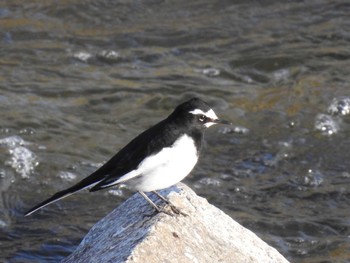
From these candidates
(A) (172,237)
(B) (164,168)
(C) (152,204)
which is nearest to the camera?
(A) (172,237)

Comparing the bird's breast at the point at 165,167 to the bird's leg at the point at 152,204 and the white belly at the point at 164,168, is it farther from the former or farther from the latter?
the bird's leg at the point at 152,204

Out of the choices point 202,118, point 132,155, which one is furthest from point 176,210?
point 202,118

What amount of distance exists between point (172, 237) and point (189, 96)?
19.1 feet

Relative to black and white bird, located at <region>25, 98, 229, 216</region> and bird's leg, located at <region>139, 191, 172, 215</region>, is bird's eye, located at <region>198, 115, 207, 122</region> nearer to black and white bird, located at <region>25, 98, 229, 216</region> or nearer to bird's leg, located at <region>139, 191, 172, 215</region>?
black and white bird, located at <region>25, 98, 229, 216</region>

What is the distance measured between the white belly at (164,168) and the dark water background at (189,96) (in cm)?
231

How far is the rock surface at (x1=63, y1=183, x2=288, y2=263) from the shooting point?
5422 millimetres

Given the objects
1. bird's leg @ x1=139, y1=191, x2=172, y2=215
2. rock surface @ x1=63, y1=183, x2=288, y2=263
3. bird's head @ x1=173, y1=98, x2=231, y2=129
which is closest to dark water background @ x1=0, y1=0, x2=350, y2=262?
rock surface @ x1=63, y1=183, x2=288, y2=263

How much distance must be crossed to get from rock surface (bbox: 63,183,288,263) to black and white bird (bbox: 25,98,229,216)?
0.19 metres

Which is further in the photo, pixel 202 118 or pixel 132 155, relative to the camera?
pixel 202 118

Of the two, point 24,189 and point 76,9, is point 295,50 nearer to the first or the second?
point 76,9

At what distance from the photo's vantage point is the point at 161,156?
5.93m

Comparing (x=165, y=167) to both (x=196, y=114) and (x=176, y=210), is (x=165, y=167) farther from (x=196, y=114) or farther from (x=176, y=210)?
(x=196, y=114)

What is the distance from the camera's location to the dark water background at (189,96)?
8805mm

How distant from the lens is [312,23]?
12961 mm
